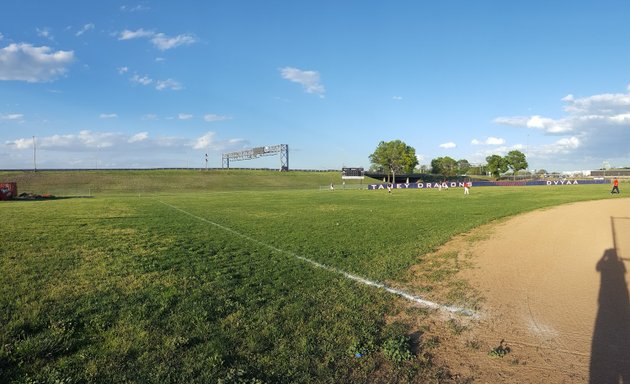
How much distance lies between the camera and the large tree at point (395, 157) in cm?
12019

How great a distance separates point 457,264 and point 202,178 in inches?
3713

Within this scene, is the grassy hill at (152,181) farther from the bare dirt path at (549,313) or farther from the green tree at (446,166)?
the bare dirt path at (549,313)

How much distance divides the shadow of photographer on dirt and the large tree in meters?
112

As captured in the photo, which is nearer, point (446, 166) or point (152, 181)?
point (152, 181)

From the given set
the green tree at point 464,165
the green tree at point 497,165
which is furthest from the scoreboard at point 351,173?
the green tree at point 464,165

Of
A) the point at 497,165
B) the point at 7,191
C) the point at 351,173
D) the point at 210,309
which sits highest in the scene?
the point at 497,165

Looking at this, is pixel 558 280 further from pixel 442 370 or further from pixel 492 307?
pixel 442 370

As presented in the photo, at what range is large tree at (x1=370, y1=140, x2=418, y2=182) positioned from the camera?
4732 inches

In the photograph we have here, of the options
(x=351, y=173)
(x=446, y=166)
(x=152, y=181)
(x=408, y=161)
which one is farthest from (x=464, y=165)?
(x=152, y=181)

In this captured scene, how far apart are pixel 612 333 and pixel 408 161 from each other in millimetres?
117109

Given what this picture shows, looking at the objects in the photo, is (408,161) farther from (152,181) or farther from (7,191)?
(7,191)

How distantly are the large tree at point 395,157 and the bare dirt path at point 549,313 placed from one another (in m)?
109

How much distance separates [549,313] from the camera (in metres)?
6.33

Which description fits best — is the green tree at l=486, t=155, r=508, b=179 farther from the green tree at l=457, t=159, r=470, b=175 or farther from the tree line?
the green tree at l=457, t=159, r=470, b=175
